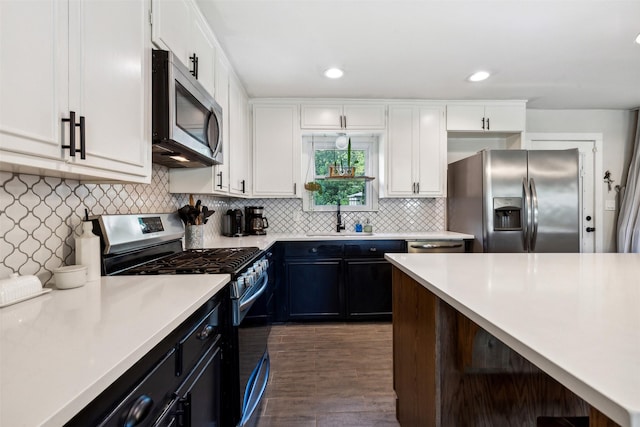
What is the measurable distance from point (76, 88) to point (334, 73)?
217 cm

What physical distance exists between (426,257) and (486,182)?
1595 millimetres

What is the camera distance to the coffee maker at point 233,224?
3146 millimetres

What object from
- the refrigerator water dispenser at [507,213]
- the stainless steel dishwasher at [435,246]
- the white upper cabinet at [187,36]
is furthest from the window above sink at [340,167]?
the white upper cabinet at [187,36]

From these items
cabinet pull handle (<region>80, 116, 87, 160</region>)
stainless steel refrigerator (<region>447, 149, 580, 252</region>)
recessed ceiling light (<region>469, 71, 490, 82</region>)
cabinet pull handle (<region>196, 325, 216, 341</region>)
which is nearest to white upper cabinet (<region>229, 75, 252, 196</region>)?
cabinet pull handle (<region>196, 325, 216, 341</region>)

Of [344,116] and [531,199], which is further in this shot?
[344,116]

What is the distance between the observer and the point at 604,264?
141cm

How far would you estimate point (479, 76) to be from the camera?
2785mm

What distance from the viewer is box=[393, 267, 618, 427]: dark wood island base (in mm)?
1093

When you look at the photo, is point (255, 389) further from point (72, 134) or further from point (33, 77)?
point (33, 77)

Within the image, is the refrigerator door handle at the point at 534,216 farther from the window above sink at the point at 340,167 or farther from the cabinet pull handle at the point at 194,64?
the cabinet pull handle at the point at 194,64

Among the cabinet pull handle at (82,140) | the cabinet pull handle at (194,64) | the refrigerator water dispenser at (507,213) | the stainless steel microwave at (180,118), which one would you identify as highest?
the cabinet pull handle at (194,64)

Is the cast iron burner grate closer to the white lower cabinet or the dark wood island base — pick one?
the dark wood island base

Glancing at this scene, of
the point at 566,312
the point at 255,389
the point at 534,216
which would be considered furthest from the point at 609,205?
the point at 255,389

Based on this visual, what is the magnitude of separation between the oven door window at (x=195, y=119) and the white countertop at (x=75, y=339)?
2.64 ft
